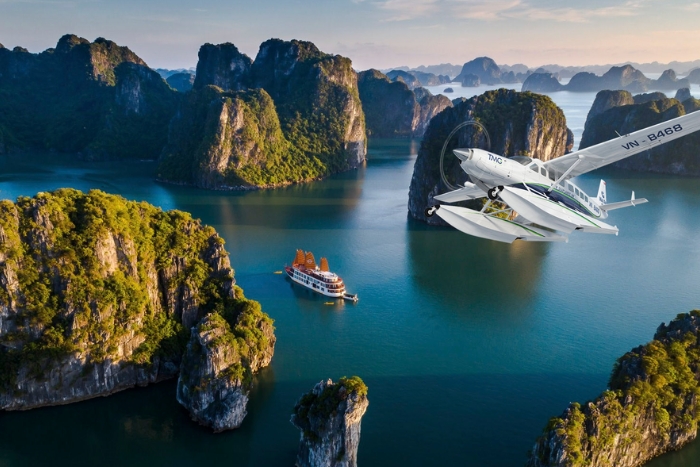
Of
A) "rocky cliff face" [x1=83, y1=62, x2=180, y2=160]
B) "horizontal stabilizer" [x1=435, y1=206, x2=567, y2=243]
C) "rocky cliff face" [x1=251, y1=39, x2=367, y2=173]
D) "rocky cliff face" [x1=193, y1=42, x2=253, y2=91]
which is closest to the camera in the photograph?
"horizontal stabilizer" [x1=435, y1=206, x2=567, y2=243]

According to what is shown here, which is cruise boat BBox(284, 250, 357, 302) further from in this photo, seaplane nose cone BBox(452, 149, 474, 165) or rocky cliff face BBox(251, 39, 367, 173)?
rocky cliff face BBox(251, 39, 367, 173)

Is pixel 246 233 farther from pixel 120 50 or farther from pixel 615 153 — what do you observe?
pixel 120 50

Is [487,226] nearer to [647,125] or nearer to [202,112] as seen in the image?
[202,112]

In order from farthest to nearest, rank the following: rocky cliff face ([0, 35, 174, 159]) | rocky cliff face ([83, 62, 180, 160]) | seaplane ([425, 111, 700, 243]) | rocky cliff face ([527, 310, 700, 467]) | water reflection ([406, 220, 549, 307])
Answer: rocky cliff face ([0, 35, 174, 159]), rocky cliff face ([83, 62, 180, 160]), water reflection ([406, 220, 549, 307]), rocky cliff face ([527, 310, 700, 467]), seaplane ([425, 111, 700, 243])

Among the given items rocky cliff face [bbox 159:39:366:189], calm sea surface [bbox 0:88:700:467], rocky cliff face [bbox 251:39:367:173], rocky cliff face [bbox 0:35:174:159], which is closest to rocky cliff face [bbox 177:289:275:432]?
calm sea surface [bbox 0:88:700:467]

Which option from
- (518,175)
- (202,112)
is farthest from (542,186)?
(202,112)

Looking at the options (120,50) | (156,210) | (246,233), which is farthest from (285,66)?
(156,210)

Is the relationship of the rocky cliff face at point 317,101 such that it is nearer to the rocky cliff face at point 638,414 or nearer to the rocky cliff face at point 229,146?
the rocky cliff face at point 229,146
